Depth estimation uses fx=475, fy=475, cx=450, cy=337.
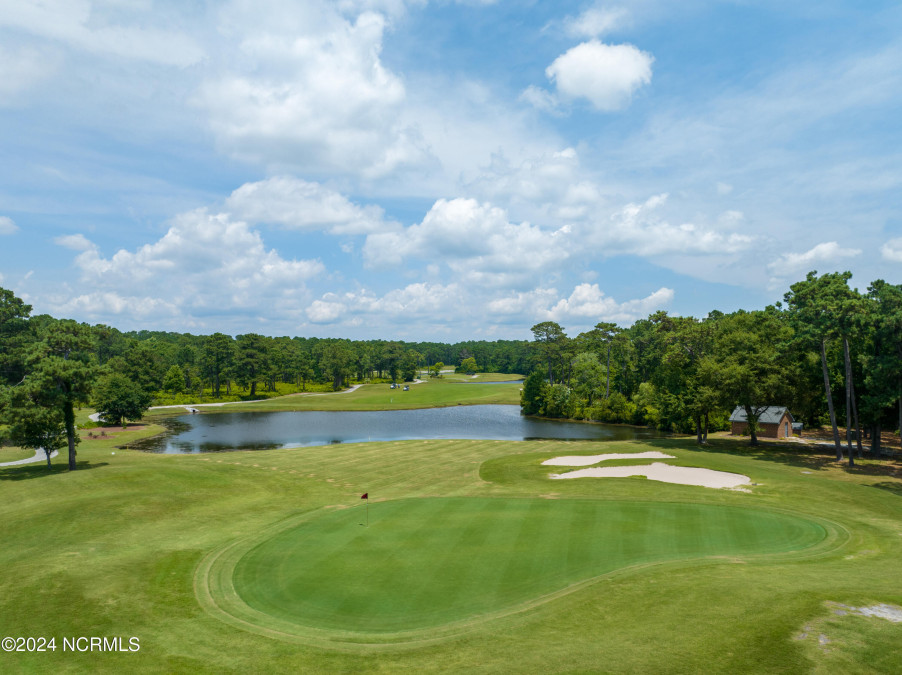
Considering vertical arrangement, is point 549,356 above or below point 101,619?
above

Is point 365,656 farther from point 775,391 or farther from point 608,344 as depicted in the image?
point 608,344

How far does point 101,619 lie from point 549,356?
97.3 metres

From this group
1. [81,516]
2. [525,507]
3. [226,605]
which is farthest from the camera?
[525,507]

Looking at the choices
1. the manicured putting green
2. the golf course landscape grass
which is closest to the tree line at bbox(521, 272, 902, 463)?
the golf course landscape grass

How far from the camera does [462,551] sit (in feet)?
57.3

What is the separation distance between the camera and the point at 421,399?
370 ft

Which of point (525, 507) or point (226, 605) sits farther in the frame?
point (525, 507)

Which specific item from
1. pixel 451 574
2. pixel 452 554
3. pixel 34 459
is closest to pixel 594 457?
pixel 452 554

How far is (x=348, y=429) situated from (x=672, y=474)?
49.3 metres

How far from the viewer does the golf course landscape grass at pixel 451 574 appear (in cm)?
1091

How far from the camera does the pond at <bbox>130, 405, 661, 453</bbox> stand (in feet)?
192

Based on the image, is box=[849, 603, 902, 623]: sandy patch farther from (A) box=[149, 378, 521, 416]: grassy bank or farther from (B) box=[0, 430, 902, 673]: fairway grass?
(A) box=[149, 378, 521, 416]: grassy bank

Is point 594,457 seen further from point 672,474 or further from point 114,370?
point 114,370

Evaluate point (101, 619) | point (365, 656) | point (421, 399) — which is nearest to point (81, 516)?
point (101, 619)
